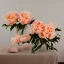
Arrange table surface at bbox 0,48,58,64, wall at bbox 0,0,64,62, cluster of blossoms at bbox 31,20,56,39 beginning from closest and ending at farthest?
cluster of blossoms at bbox 31,20,56,39, table surface at bbox 0,48,58,64, wall at bbox 0,0,64,62

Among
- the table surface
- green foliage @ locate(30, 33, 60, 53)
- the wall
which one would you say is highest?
the wall

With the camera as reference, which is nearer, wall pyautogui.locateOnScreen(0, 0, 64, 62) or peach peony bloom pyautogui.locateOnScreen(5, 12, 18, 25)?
peach peony bloom pyautogui.locateOnScreen(5, 12, 18, 25)

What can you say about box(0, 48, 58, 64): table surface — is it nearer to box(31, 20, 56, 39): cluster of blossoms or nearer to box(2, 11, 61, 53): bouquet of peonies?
box(2, 11, 61, 53): bouquet of peonies

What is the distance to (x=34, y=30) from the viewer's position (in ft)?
4.00

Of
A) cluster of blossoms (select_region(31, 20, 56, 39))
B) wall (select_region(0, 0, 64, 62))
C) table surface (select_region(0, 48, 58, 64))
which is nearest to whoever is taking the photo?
cluster of blossoms (select_region(31, 20, 56, 39))

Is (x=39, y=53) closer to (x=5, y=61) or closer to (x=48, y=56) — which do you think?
(x=48, y=56)

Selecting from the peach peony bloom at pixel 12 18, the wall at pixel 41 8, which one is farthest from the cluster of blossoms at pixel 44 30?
the wall at pixel 41 8

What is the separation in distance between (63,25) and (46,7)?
1.24 ft

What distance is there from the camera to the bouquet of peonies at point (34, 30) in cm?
120

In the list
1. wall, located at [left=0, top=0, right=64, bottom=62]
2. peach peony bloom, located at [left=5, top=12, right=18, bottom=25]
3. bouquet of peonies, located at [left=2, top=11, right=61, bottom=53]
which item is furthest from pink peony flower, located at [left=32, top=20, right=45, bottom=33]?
wall, located at [left=0, top=0, right=64, bottom=62]

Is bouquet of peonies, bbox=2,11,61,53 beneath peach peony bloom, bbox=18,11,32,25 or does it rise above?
beneath

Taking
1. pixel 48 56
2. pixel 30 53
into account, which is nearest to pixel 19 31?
pixel 30 53

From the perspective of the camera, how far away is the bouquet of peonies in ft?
3.93

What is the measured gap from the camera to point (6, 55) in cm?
131
